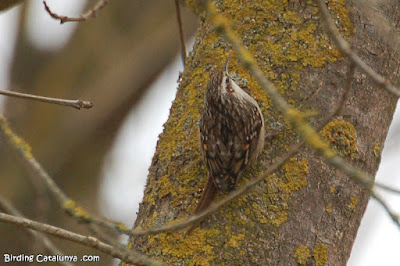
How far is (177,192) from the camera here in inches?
107

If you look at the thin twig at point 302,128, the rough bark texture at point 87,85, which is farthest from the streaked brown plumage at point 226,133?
the rough bark texture at point 87,85

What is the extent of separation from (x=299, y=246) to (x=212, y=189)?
395 millimetres

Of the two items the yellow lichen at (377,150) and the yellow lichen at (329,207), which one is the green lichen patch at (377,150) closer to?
the yellow lichen at (377,150)

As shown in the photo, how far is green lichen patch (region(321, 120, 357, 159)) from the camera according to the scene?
2764mm

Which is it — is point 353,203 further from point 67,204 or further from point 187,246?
point 67,204

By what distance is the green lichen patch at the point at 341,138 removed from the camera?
276 centimetres

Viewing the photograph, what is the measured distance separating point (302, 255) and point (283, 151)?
0.42 m

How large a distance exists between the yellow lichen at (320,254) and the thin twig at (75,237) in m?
0.80

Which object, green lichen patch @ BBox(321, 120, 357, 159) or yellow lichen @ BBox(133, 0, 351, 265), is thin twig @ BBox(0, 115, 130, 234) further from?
green lichen patch @ BBox(321, 120, 357, 159)

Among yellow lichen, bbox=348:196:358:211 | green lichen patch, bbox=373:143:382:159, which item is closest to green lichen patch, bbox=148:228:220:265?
yellow lichen, bbox=348:196:358:211

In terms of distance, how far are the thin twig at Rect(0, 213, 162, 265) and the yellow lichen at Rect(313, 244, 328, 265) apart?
2.61 feet

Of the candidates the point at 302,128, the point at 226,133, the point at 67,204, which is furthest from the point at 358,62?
the point at 226,133

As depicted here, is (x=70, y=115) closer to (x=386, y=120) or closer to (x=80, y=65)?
(x=80, y=65)

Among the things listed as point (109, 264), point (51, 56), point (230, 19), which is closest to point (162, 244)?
point (230, 19)
